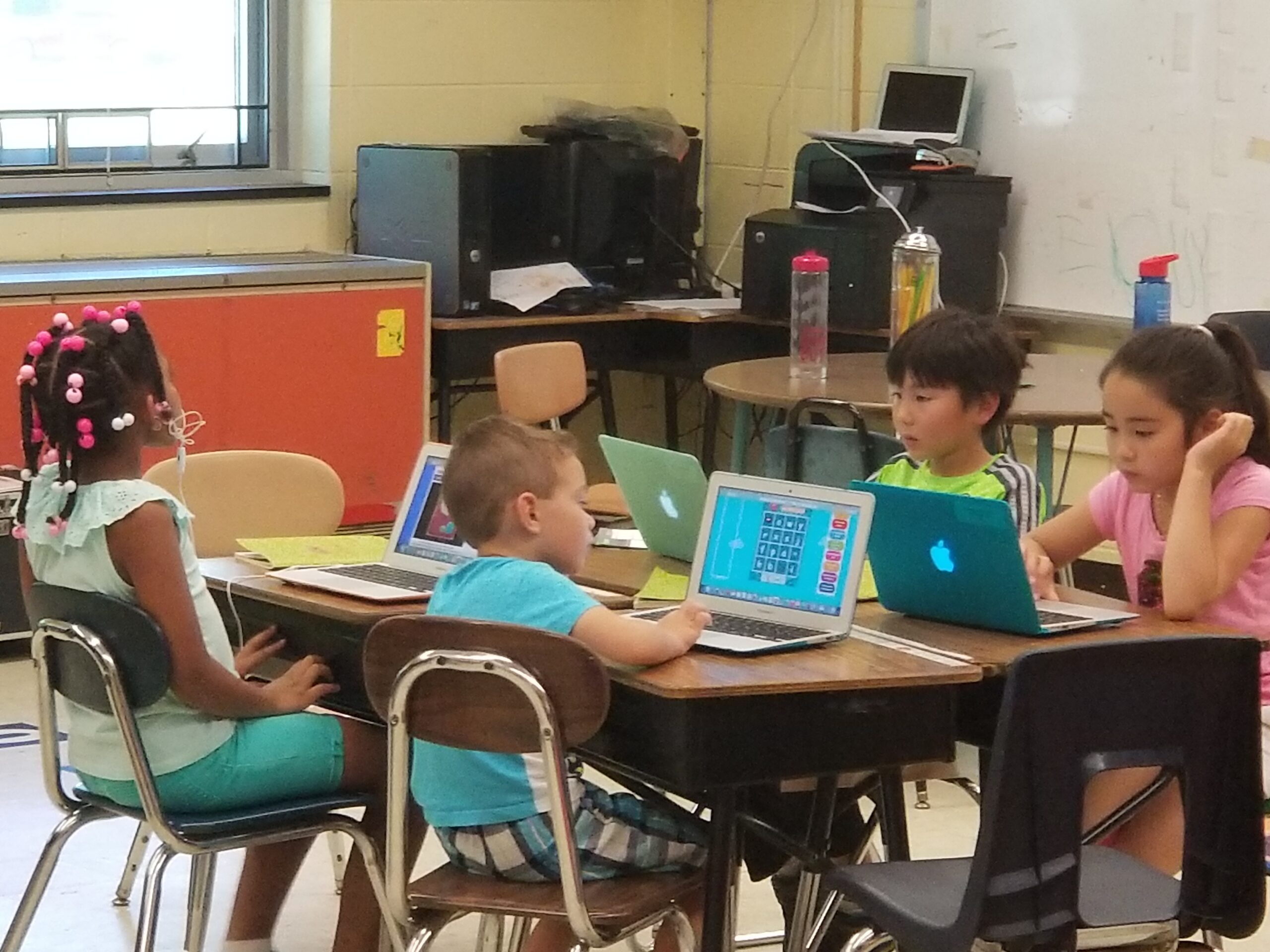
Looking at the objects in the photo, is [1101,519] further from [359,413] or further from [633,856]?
[359,413]

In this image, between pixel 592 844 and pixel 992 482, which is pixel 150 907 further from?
pixel 992 482

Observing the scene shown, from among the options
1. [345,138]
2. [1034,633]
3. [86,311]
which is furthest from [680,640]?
[345,138]

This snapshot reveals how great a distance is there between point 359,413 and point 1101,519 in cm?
287

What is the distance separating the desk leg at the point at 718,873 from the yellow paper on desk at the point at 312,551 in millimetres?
725

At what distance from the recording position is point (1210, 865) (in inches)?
81.0

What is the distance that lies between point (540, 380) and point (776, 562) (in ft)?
7.18

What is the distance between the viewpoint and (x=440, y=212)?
5.31 metres

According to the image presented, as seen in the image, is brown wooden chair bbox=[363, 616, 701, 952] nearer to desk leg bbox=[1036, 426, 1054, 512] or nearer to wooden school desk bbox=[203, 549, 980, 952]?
wooden school desk bbox=[203, 549, 980, 952]

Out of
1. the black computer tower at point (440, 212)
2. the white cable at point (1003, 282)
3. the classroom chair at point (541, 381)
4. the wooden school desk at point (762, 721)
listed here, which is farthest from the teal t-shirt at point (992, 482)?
the black computer tower at point (440, 212)

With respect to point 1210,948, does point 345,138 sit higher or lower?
higher

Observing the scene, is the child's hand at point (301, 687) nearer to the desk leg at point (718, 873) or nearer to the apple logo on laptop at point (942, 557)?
the desk leg at point (718, 873)

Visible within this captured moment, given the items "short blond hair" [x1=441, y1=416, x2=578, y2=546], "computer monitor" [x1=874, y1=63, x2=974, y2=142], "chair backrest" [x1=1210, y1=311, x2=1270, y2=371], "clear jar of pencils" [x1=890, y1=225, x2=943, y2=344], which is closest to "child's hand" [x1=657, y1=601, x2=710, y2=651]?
"short blond hair" [x1=441, y1=416, x2=578, y2=546]

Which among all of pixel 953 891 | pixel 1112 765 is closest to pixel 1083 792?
pixel 1112 765

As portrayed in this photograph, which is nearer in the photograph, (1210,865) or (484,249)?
(1210,865)
